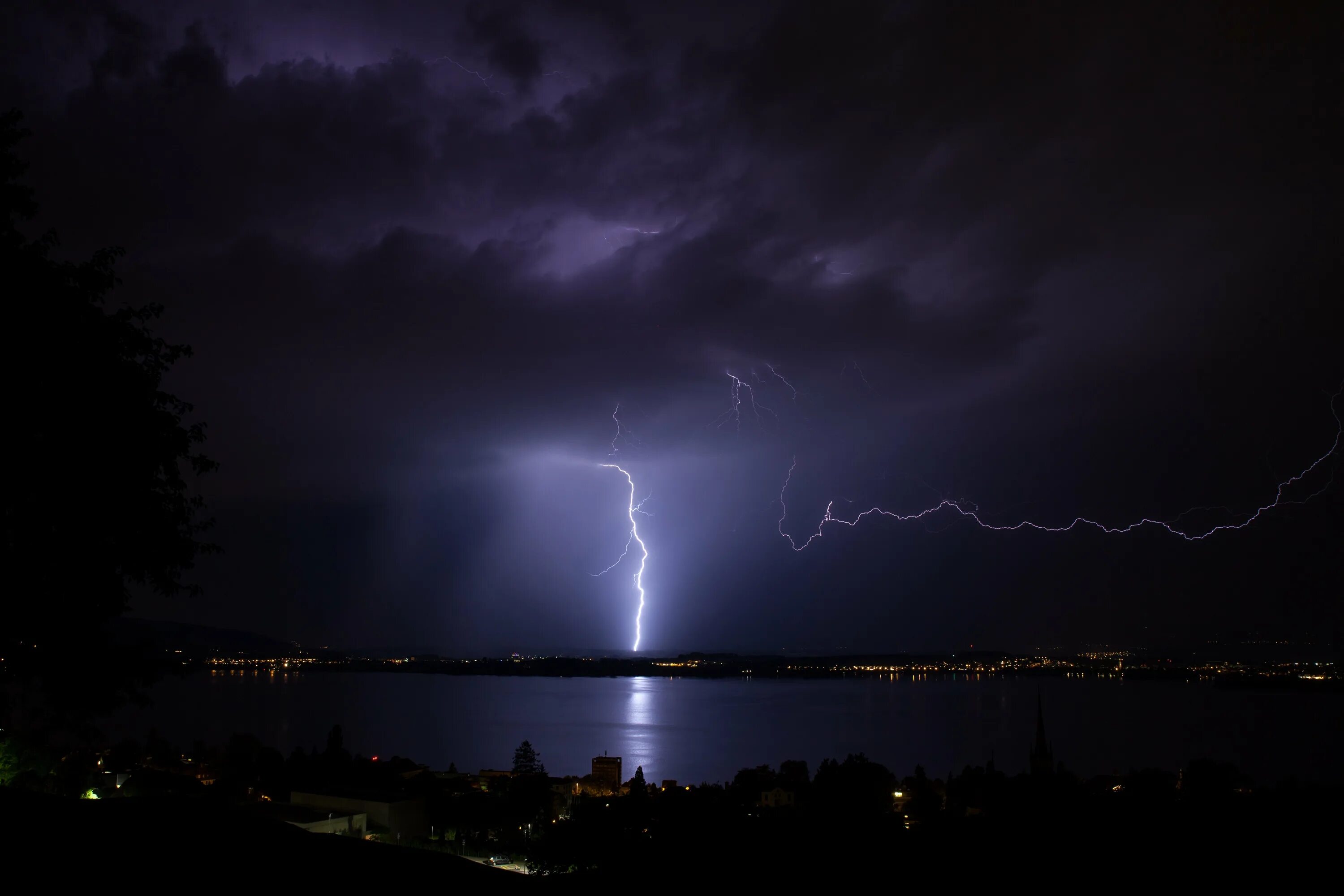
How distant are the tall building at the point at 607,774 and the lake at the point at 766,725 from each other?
9356 mm

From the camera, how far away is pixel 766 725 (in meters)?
64.4

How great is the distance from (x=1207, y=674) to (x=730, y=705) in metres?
75.6

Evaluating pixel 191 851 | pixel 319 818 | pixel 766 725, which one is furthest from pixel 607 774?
pixel 766 725

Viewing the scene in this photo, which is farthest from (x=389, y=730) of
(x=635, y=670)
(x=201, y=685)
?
(x=635, y=670)

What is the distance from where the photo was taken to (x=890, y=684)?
A: 120 metres

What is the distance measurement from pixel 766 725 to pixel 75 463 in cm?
6370

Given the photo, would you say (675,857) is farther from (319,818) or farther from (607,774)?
(607,774)

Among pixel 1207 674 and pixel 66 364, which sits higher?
pixel 66 364

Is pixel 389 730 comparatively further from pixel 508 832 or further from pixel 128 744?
pixel 508 832

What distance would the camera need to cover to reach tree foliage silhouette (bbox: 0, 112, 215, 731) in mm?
5449

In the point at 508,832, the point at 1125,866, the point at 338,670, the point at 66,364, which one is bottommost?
the point at 338,670

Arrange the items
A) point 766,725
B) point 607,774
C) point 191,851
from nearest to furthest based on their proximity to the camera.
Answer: point 191,851
point 607,774
point 766,725

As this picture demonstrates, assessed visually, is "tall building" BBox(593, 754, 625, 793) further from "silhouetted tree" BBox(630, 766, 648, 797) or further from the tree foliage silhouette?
the tree foliage silhouette

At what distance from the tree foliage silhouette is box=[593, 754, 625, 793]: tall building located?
81.1 feet
